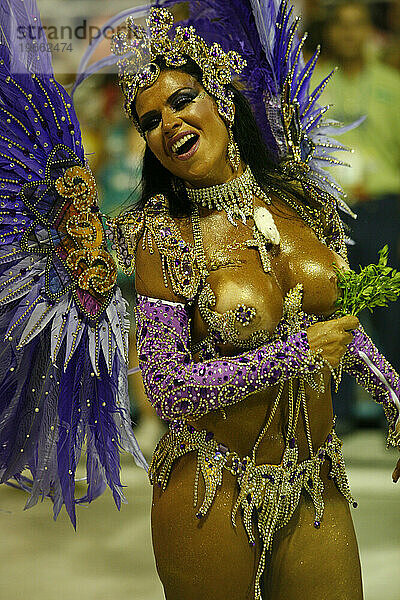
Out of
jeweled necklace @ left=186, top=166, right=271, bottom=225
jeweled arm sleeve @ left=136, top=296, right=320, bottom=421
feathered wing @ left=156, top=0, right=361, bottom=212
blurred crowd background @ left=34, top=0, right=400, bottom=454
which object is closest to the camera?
jeweled arm sleeve @ left=136, top=296, right=320, bottom=421

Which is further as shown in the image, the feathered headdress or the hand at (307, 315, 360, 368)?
the feathered headdress

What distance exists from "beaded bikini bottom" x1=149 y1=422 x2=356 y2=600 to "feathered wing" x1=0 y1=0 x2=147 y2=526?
19 cm

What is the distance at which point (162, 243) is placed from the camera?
1220mm

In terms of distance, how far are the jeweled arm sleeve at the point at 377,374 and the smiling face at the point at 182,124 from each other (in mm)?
382

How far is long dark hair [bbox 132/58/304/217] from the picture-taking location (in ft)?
4.28

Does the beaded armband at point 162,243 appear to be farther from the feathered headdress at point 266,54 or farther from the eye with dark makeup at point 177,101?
the feathered headdress at point 266,54

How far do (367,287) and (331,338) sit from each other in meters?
0.11

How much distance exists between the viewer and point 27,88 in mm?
1314

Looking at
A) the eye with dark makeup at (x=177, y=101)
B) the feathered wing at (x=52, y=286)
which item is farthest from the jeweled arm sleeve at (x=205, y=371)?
the eye with dark makeup at (x=177, y=101)

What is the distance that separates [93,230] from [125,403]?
324mm

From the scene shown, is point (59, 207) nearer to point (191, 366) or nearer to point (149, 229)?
point (149, 229)

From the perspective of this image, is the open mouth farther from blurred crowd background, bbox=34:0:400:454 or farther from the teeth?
blurred crowd background, bbox=34:0:400:454

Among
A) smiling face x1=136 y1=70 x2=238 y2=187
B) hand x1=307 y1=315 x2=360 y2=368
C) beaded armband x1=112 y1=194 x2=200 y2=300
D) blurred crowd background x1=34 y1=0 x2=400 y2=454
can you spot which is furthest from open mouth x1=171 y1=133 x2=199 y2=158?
hand x1=307 y1=315 x2=360 y2=368

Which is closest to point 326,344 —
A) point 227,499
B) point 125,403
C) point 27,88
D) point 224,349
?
point 224,349
